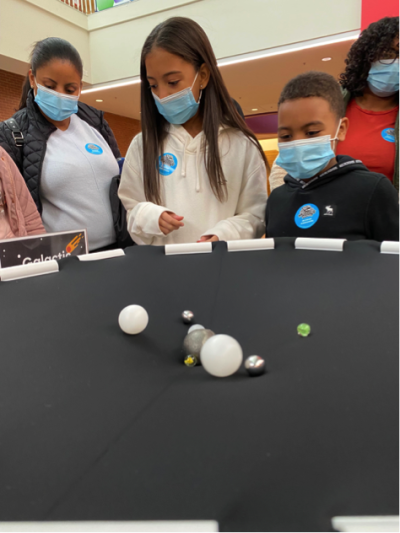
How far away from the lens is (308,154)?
107cm

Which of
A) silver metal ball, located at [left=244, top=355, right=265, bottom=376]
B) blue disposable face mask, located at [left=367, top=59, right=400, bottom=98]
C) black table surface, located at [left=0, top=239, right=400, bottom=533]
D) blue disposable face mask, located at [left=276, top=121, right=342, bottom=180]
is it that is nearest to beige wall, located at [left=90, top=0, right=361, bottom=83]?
blue disposable face mask, located at [left=367, top=59, right=400, bottom=98]

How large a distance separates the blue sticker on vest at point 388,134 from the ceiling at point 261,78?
4296mm

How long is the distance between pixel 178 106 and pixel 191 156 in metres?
0.15

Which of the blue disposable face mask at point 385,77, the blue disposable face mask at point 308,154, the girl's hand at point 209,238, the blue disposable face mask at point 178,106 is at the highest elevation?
the blue disposable face mask at point 385,77

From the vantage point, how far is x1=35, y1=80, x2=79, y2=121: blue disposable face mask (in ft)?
4.32

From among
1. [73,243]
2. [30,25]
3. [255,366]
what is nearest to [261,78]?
[30,25]

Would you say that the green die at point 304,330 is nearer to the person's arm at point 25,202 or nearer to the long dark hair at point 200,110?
the long dark hair at point 200,110

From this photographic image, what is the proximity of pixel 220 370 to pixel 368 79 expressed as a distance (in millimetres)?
1176

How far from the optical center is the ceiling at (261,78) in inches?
201

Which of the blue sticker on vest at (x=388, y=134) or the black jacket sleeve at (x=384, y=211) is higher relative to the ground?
the blue sticker on vest at (x=388, y=134)

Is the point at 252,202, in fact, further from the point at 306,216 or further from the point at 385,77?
the point at 385,77

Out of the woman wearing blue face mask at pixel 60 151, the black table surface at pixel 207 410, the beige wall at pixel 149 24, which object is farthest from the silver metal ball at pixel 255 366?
the beige wall at pixel 149 24

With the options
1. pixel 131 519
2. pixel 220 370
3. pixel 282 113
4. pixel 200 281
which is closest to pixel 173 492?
pixel 131 519

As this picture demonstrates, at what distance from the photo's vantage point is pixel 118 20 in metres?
5.79
